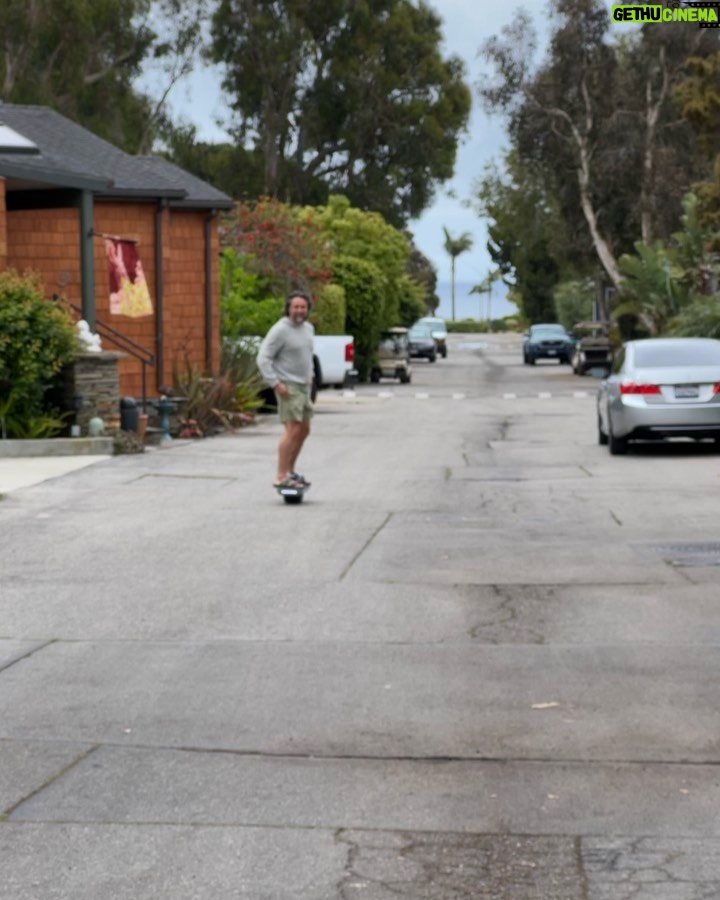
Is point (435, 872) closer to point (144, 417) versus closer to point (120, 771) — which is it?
point (120, 771)

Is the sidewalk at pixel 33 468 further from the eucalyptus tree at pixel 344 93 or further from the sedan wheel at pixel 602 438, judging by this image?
the eucalyptus tree at pixel 344 93

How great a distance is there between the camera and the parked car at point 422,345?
7869 centimetres

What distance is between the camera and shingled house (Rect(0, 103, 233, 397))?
87.3ft

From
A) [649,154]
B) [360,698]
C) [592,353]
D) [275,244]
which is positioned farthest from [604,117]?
[360,698]

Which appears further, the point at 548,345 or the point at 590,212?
the point at 548,345

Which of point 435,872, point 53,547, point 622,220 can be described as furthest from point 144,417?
point 622,220

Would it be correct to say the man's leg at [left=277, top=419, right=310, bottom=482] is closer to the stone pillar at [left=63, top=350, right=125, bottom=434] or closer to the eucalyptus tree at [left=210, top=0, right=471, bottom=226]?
the stone pillar at [left=63, top=350, right=125, bottom=434]

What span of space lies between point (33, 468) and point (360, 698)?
13009mm

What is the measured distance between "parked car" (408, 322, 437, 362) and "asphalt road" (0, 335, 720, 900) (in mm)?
61554

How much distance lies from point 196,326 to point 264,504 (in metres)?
16.6

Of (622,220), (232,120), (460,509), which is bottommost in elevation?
(460,509)

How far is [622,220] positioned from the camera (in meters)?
59.9

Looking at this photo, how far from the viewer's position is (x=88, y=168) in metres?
28.4

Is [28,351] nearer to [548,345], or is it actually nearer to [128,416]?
[128,416]
